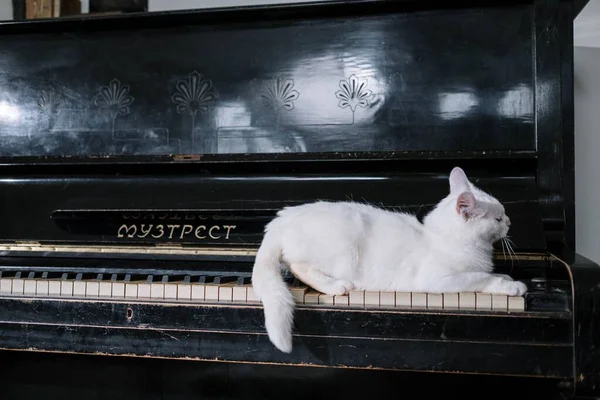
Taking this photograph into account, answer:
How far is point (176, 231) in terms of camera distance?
66.9 inches

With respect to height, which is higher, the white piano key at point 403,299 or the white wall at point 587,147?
the white wall at point 587,147

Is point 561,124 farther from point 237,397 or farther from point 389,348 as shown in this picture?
point 237,397

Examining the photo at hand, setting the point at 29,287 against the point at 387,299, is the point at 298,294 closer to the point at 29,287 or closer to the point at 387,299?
the point at 387,299

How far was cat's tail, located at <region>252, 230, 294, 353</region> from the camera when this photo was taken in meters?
1.29

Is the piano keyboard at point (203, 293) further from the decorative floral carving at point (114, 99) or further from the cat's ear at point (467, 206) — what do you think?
the decorative floral carving at point (114, 99)

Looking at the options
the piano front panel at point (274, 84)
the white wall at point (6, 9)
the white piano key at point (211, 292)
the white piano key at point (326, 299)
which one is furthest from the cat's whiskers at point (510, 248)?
the white wall at point (6, 9)

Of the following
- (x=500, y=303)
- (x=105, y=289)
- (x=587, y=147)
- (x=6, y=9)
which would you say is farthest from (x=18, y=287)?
(x=587, y=147)

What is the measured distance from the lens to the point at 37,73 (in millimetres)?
2049

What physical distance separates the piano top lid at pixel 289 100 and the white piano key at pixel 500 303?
1.22ft

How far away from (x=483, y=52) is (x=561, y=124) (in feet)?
1.00

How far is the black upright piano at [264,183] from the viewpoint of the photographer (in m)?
1.33

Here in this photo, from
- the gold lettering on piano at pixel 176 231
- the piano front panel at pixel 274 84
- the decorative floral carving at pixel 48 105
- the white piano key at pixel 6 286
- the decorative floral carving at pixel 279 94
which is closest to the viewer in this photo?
the white piano key at pixel 6 286

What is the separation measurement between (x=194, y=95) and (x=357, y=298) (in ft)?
3.11

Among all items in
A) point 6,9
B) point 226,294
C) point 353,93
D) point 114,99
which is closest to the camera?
point 226,294
